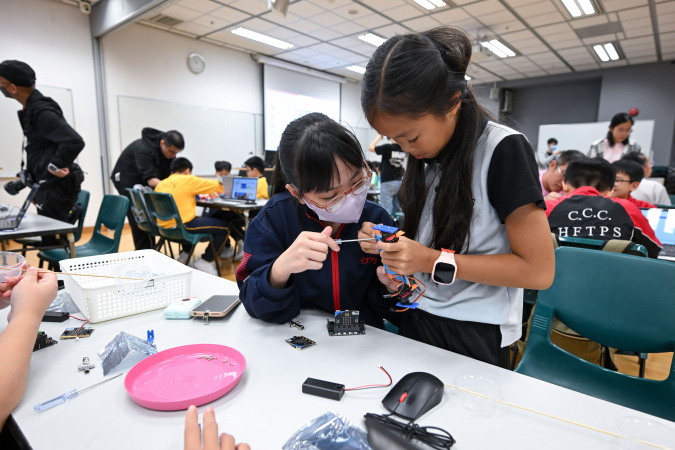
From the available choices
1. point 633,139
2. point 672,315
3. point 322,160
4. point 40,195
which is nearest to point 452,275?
point 322,160

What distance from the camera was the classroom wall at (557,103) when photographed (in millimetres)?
9031

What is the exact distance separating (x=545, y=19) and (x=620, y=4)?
897mm

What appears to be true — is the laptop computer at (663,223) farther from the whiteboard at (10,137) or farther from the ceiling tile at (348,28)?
the whiteboard at (10,137)

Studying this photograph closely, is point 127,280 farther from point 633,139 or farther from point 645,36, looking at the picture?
point 633,139

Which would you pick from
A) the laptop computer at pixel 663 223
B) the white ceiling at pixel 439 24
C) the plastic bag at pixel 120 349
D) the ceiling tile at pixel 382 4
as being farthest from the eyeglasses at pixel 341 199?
the ceiling tile at pixel 382 4

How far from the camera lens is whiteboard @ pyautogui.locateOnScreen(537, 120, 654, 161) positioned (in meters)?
7.96

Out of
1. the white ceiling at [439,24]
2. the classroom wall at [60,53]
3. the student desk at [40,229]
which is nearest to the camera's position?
the student desk at [40,229]

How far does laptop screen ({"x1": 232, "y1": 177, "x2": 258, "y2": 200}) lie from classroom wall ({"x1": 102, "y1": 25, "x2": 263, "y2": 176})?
106 inches

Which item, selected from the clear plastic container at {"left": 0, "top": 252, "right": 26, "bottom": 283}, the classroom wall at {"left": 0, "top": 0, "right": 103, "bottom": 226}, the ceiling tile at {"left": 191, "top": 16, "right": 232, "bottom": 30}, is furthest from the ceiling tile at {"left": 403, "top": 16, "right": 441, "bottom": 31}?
the clear plastic container at {"left": 0, "top": 252, "right": 26, "bottom": 283}

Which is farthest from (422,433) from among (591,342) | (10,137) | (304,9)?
(10,137)

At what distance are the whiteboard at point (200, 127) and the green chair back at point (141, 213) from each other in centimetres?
267

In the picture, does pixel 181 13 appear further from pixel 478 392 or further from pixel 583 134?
pixel 583 134

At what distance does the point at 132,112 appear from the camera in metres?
5.92

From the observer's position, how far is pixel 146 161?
4.05 metres
